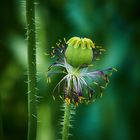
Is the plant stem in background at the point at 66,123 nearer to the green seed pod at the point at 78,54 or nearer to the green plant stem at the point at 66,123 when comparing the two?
the green plant stem at the point at 66,123

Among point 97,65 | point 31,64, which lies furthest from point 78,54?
point 97,65

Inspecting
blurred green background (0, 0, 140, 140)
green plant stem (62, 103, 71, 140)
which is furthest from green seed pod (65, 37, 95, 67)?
blurred green background (0, 0, 140, 140)

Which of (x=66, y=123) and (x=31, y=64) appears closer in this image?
(x=31, y=64)

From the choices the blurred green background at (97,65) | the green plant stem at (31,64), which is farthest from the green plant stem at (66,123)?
the blurred green background at (97,65)

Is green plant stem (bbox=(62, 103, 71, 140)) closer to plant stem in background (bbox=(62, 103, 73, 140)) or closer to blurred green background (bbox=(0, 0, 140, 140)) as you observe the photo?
plant stem in background (bbox=(62, 103, 73, 140))

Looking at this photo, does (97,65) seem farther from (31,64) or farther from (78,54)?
(31,64)

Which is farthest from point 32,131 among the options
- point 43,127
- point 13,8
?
point 13,8

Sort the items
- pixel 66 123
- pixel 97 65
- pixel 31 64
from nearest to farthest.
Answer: pixel 31 64
pixel 66 123
pixel 97 65

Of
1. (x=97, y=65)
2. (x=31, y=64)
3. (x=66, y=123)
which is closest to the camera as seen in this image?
(x=31, y=64)
